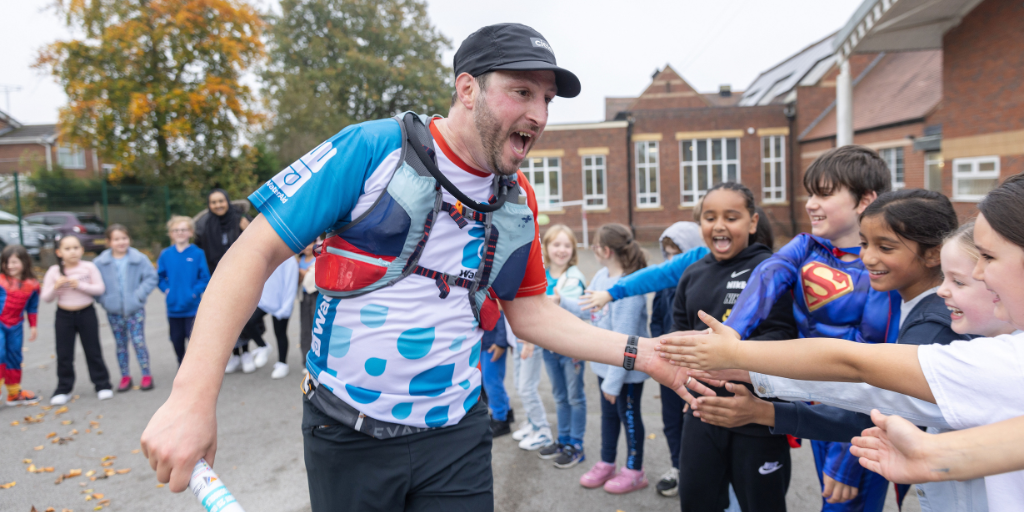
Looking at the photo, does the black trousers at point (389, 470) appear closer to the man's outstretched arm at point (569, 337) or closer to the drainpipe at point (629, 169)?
the man's outstretched arm at point (569, 337)

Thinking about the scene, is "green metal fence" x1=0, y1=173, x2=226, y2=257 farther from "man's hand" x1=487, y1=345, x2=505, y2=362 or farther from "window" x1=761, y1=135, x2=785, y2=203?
"window" x1=761, y1=135, x2=785, y2=203

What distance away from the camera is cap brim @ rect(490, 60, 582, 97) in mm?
1687

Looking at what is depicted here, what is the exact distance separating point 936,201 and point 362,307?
87.4 inches

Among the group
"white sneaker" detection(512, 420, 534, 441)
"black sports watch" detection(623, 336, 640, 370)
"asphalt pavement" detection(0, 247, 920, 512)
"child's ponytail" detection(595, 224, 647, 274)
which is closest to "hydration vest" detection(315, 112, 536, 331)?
"black sports watch" detection(623, 336, 640, 370)

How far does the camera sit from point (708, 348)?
1.90 metres

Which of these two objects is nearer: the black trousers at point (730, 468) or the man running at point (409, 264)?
the man running at point (409, 264)

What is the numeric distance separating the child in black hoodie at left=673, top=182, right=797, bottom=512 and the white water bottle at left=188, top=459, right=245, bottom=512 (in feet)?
6.97

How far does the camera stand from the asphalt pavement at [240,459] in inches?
153

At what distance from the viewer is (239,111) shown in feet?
65.6

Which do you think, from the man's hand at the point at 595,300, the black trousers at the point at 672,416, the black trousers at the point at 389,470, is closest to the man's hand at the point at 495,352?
the man's hand at the point at 595,300

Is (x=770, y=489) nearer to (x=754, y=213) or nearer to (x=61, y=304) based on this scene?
(x=754, y=213)

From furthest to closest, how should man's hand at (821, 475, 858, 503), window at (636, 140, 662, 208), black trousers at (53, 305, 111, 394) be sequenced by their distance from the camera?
window at (636, 140, 662, 208) < black trousers at (53, 305, 111, 394) < man's hand at (821, 475, 858, 503)

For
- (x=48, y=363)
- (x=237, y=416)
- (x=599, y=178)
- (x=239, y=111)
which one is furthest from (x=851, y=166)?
(x=599, y=178)

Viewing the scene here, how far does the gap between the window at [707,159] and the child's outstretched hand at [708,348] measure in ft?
86.4
